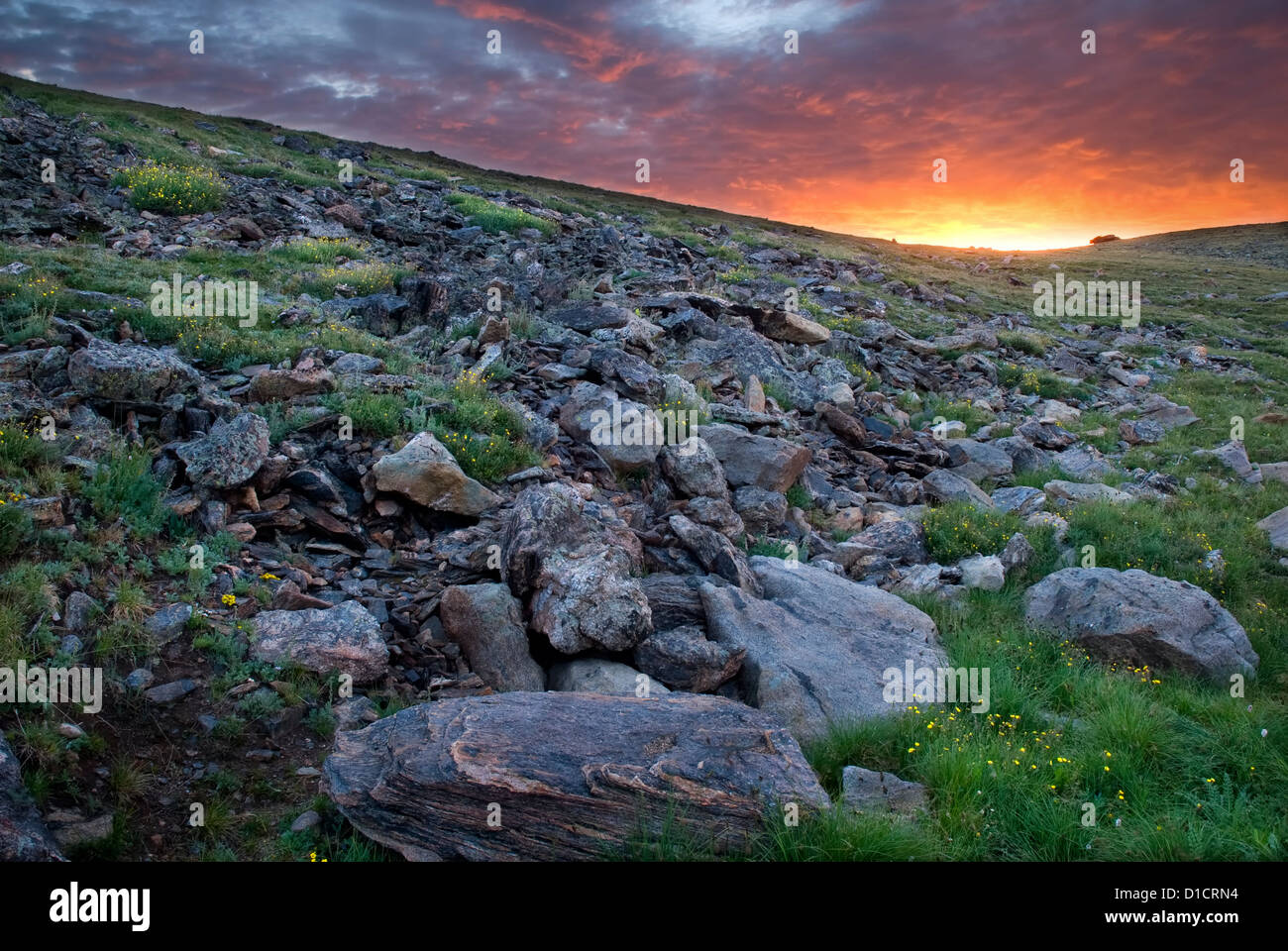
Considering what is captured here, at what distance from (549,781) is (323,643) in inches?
99.5

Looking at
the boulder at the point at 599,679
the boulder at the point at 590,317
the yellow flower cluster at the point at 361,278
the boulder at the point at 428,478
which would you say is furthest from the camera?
the yellow flower cluster at the point at 361,278

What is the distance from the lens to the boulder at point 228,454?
7203 millimetres

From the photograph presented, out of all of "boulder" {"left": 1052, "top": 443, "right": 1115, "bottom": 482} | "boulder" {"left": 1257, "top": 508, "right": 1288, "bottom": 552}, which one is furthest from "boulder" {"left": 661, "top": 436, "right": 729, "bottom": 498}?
"boulder" {"left": 1052, "top": 443, "right": 1115, "bottom": 482}

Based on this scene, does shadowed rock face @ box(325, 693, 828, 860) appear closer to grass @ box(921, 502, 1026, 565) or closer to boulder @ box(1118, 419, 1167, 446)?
grass @ box(921, 502, 1026, 565)

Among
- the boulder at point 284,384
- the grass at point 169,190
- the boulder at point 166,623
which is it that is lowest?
the boulder at point 166,623

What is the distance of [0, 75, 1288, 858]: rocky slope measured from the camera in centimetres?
453

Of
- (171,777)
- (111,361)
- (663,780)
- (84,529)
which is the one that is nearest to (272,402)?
(111,361)

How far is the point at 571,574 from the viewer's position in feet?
21.3

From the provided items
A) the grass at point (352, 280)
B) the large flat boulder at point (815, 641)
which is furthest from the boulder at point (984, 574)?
the grass at point (352, 280)

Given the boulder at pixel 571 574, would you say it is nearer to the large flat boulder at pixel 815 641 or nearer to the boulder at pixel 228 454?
the large flat boulder at pixel 815 641

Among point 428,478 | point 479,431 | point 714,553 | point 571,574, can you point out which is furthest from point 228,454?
point 714,553

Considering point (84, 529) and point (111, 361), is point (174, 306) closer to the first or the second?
point (111, 361)

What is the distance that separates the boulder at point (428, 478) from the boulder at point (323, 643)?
2.09 m

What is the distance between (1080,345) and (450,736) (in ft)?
90.5
